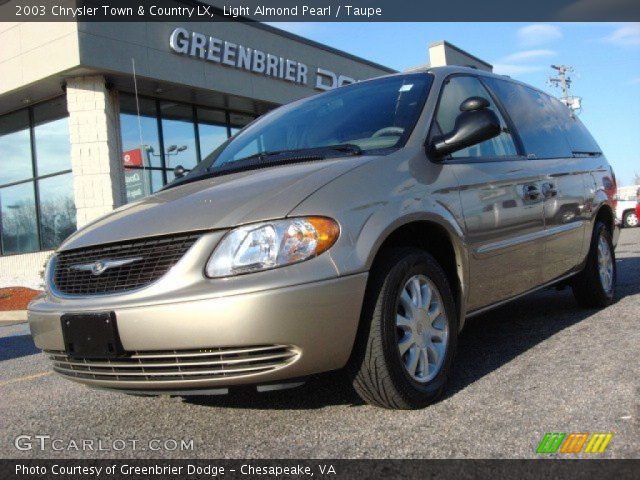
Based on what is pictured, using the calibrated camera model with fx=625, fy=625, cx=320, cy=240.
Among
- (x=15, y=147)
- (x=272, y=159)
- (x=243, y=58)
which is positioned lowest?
(x=272, y=159)

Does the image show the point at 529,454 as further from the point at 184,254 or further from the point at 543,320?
the point at 543,320

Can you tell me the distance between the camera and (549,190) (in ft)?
13.6

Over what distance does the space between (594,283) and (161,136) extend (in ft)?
39.4

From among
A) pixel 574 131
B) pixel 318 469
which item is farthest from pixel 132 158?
pixel 318 469

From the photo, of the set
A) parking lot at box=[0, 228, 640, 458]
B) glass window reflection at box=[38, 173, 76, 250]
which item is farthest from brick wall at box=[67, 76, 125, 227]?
parking lot at box=[0, 228, 640, 458]

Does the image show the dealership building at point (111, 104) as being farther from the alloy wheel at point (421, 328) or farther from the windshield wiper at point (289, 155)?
the alloy wheel at point (421, 328)

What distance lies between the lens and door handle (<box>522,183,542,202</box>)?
12.6 feet

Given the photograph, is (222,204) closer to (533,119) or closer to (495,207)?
(495,207)

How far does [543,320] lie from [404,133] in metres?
2.28

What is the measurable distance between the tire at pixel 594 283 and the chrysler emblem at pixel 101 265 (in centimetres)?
354

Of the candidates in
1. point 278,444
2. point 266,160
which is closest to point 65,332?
point 278,444

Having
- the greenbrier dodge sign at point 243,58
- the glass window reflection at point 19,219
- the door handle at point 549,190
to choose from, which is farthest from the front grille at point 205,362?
the glass window reflection at point 19,219

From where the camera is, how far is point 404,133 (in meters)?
3.19

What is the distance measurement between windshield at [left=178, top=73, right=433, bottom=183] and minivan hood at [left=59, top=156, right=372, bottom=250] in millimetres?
255
